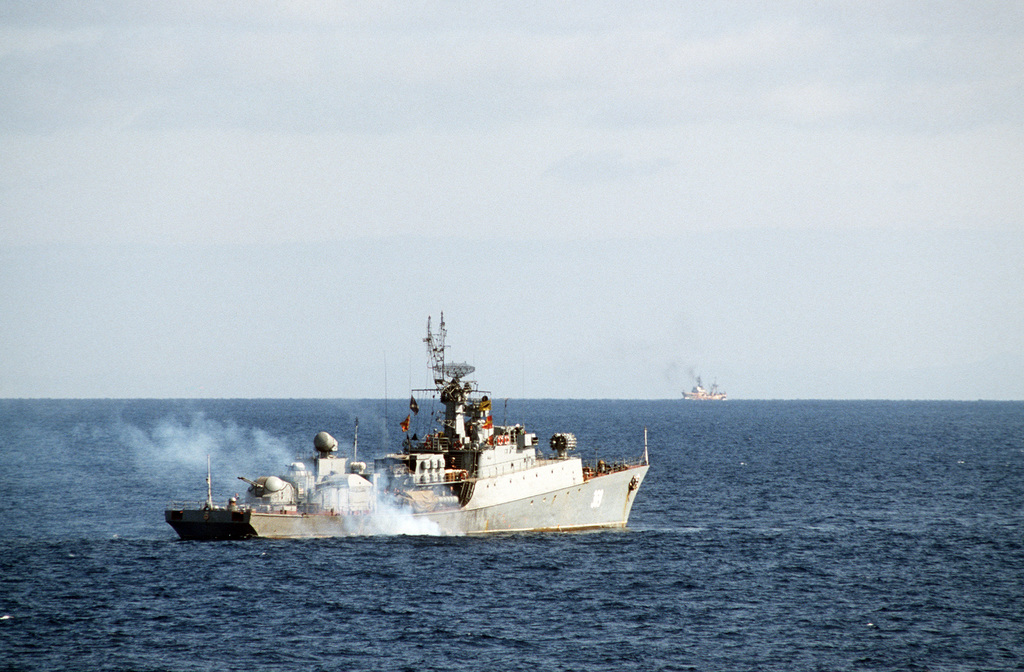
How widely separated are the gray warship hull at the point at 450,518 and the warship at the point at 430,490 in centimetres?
6

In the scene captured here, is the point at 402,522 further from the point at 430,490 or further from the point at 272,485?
the point at 272,485

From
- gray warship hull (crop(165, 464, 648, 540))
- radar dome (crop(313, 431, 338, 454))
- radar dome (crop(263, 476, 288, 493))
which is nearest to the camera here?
gray warship hull (crop(165, 464, 648, 540))

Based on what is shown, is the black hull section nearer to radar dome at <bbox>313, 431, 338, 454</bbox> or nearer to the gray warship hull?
the gray warship hull

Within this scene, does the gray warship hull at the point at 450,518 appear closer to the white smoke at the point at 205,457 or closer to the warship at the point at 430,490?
the warship at the point at 430,490

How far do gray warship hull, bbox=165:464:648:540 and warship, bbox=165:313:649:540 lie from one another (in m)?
0.06

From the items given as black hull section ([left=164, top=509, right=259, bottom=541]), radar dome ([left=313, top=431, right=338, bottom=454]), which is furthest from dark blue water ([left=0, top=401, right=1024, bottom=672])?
radar dome ([left=313, top=431, right=338, bottom=454])

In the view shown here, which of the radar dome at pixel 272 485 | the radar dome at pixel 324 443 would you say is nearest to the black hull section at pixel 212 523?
the radar dome at pixel 272 485

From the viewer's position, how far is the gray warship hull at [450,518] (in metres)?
64.9

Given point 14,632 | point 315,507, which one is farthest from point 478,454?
point 14,632

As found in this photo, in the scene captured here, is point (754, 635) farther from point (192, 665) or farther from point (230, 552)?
point (230, 552)

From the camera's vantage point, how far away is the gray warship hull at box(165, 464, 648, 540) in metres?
Result: 64.9

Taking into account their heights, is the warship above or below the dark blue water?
above

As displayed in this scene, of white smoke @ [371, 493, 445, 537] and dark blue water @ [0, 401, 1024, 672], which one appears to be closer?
dark blue water @ [0, 401, 1024, 672]

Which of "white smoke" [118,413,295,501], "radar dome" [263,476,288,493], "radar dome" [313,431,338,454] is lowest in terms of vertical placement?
"white smoke" [118,413,295,501]
